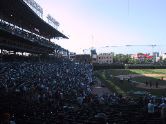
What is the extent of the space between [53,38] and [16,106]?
217 feet

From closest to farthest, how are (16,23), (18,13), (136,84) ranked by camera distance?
(18,13)
(136,84)
(16,23)

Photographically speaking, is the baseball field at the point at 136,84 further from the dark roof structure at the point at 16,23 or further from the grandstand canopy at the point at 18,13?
the grandstand canopy at the point at 18,13

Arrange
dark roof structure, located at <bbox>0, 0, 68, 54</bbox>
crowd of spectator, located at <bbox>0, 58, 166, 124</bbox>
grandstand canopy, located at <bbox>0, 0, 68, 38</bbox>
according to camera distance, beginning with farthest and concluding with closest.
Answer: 1. grandstand canopy, located at <bbox>0, 0, 68, 38</bbox>
2. dark roof structure, located at <bbox>0, 0, 68, 54</bbox>
3. crowd of spectator, located at <bbox>0, 58, 166, 124</bbox>

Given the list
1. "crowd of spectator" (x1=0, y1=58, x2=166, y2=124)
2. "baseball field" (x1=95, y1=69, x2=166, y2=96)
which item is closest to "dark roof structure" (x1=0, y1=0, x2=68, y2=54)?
"crowd of spectator" (x1=0, y1=58, x2=166, y2=124)

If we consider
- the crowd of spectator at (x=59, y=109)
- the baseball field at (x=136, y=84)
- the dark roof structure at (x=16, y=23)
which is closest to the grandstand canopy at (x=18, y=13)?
the dark roof structure at (x=16, y=23)

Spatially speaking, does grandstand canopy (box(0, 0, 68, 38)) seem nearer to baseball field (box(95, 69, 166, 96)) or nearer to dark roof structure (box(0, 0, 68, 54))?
dark roof structure (box(0, 0, 68, 54))

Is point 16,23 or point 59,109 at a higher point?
point 16,23

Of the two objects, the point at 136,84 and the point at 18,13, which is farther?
the point at 136,84

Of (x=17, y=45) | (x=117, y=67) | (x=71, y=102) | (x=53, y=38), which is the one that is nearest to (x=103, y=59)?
(x=117, y=67)

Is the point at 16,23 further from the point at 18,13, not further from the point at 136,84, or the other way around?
the point at 136,84

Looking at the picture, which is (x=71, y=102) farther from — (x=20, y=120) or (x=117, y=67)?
(x=117, y=67)

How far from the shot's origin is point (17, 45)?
4109 cm

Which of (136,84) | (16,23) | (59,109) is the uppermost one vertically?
(16,23)

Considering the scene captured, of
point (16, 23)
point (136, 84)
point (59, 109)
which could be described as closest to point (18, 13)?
point (16, 23)
